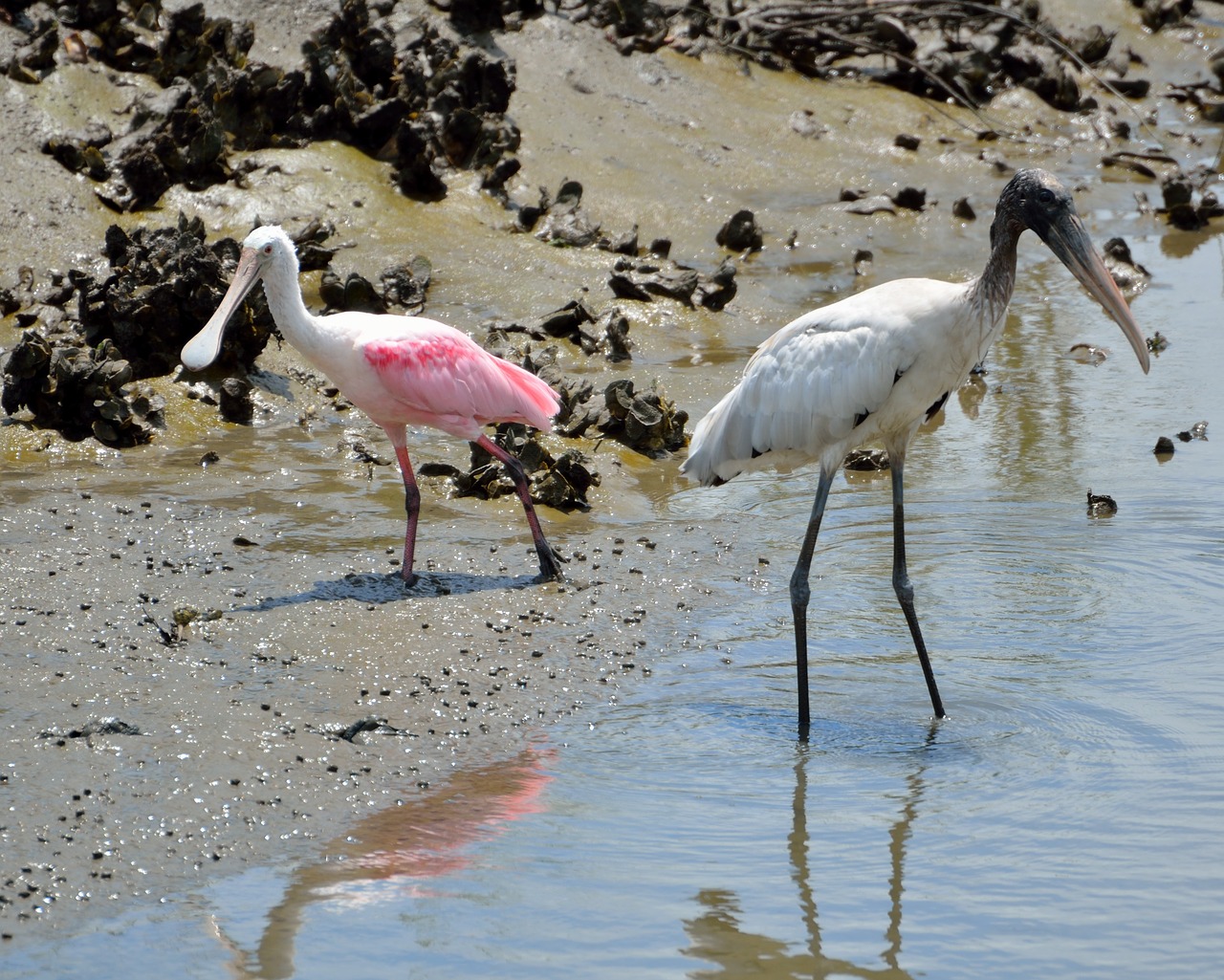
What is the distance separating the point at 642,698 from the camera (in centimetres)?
623

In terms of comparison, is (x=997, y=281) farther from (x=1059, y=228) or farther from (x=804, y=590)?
(x=804, y=590)

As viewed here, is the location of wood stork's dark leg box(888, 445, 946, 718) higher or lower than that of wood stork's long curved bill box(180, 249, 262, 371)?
lower

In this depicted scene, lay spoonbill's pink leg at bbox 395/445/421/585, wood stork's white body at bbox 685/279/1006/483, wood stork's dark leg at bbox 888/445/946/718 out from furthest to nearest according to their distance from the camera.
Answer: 1. spoonbill's pink leg at bbox 395/445/421/585
2. wood stork's dark leg at bbox 888/445/946/718
3. wood stork's white body at bbox 685/279/1006/483

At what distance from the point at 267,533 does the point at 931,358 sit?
3295 mm

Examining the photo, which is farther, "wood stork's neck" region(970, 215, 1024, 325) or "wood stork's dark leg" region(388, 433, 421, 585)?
"wood stork's dark leg" region(388, 433, 421, 585)

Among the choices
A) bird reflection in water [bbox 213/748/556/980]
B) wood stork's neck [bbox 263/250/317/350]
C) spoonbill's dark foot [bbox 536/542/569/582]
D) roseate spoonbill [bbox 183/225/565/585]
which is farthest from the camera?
wood stork's neck [bbox 263/250/317/350]

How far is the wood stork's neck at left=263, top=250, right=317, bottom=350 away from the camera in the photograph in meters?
7.42

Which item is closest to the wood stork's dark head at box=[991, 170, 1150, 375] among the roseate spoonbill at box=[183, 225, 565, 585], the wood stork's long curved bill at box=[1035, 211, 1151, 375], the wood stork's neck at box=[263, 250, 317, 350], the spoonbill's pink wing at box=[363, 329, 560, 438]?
the wood stork's long curved bill at box=[1035, 211, 1151, 375]

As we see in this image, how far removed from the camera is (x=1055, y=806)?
5.33 meters

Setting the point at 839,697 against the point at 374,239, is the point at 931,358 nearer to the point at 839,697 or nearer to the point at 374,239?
the point at 839,697

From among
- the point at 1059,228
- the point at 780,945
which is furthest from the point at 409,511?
the point at 780,945

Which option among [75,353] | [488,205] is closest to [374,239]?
[488,205]

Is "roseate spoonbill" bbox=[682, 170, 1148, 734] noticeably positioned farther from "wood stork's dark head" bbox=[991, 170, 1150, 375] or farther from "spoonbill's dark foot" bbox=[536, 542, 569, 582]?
"spoonbill's dark foot" bbox=[536, 542, 569, 582]

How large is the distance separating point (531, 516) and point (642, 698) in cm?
127
